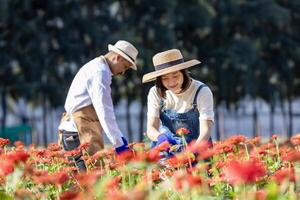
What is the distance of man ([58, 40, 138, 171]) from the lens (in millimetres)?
5973

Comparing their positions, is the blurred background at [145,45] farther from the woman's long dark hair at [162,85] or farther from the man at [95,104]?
the woman's long dark hair at [162,85]

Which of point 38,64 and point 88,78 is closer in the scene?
point 88,78

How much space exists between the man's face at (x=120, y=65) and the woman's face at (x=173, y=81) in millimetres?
419

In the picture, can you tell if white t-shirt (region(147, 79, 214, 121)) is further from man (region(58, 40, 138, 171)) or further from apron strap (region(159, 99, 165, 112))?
man (region(58, 40, 138, 171))

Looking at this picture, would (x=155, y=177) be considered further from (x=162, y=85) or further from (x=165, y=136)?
(x=162, y=85)

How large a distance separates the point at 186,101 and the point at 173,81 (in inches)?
8.8

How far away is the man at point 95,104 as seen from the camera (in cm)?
597

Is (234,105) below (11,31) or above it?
below

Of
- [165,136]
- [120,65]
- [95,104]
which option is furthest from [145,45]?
[165,136]

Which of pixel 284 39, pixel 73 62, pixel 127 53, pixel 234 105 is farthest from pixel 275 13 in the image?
pixel 127 53

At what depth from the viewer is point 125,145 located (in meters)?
6.02

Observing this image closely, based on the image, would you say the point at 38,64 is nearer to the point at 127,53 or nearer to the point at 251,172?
the point at 127,53

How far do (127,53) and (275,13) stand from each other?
2618 cm

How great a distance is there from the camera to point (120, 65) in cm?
613
